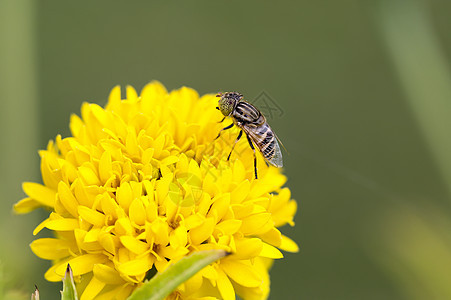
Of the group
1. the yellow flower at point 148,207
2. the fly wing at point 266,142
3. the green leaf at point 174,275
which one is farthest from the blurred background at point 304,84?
the green leaf at point 174,275

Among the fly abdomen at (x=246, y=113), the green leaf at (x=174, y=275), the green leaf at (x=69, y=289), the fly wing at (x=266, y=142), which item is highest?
the fly abdomen at (x=246, y=113)

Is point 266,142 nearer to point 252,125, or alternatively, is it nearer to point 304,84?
point 252,125

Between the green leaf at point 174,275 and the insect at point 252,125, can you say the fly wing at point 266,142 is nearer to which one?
the insect at point 252,125

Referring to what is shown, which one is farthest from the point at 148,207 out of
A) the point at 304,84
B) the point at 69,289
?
the point at 304,84

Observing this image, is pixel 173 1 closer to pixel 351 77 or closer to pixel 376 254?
pixel 351 77

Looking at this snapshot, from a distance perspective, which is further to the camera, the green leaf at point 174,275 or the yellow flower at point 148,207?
the yellow flower at point 148,207

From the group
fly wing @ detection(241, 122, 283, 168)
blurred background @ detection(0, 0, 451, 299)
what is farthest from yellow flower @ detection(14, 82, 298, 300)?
blurred background @ detection(0, 0, 451, 299)

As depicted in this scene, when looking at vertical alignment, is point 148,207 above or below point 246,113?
below

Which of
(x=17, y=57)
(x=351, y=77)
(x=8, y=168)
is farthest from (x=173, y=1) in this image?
(x=8, y=168)
